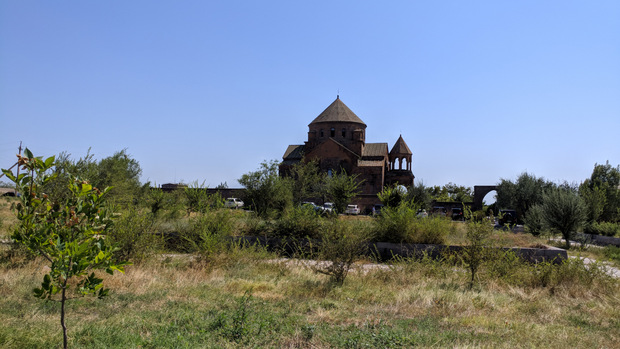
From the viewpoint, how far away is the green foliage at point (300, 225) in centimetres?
1249

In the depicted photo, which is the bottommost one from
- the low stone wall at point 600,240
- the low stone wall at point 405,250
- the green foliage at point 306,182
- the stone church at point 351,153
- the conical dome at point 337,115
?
the low stone wall at point 405,250

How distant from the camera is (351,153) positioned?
1623 inches

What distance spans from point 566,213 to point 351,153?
1022 inches

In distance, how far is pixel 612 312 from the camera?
6.25 meters

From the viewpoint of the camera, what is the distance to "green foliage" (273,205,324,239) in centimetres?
1249

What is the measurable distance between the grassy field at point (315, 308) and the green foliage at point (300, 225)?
3.41 m

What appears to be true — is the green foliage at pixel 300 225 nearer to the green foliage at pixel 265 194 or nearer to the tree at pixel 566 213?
the green foliage at pixel 265 194

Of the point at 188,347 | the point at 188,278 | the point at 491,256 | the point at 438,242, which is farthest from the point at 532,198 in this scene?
the point at 188,347

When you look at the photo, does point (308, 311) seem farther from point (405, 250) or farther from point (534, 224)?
point (534, 224)

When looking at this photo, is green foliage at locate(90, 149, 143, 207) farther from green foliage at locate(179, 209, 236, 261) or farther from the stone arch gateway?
the stone arch gateway

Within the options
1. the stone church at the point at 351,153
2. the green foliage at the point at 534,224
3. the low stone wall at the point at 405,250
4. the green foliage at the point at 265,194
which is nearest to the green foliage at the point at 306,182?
the stone church at the point at 351,153

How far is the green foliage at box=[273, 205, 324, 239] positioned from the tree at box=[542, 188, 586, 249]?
10.1 metres

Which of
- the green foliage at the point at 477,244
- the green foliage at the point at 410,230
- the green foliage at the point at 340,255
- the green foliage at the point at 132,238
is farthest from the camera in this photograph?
the green foliage at the point at 410,230

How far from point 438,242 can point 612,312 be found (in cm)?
588
